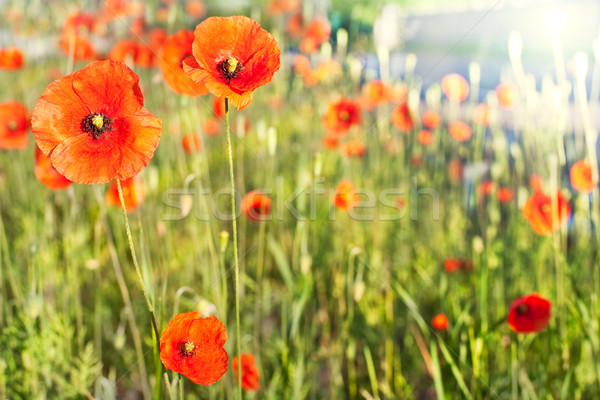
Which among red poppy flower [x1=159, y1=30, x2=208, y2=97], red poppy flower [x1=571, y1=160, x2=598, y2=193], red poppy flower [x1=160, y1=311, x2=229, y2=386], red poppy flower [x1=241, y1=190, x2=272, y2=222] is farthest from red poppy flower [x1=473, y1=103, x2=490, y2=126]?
red poppy flower [x1=160, y1=311, x2=229, y2=386]

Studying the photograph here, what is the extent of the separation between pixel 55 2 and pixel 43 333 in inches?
58.6

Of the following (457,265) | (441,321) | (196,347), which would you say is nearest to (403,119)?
(457,265)

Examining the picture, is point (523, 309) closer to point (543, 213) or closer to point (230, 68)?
point (543, 213)

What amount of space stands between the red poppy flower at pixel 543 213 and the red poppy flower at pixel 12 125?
1.13m

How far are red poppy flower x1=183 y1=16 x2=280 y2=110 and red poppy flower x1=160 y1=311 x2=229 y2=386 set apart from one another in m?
0.23

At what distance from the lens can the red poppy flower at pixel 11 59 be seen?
1.62m

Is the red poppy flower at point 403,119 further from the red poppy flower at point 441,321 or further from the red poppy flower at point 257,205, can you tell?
the red poppy flower at point 441,321

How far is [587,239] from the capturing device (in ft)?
5.69

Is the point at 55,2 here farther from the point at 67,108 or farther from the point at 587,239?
the point at 587,239

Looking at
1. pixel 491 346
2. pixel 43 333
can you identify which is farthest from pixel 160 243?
pixel 491 346

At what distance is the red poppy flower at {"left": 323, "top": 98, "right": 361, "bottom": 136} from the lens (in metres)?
1.65

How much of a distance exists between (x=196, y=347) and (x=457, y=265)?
89 cm

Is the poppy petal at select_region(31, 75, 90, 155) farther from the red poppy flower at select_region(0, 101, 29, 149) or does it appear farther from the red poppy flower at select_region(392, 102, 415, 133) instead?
the red poppy flower at select_region(392, 102, 415, 133)

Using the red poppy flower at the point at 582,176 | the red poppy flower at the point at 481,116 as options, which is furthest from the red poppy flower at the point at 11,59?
the red poppy flower at the point at 582,176
